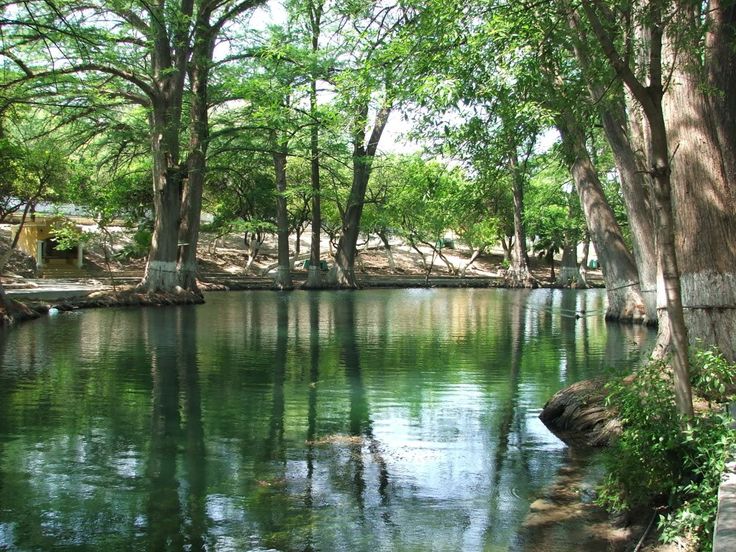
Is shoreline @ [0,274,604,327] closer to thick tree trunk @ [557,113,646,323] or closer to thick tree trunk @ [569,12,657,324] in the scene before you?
thick tree trunk @ [557,113,646,323]

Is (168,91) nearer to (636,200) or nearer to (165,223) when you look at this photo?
(165,223)

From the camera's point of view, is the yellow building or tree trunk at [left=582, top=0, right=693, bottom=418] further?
the yellow building

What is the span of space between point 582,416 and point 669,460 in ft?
12.2

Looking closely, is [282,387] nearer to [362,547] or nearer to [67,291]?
[362,547]

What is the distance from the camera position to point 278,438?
30.2ft

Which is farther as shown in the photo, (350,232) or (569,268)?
(569,268)

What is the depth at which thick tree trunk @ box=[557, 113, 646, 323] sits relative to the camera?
20.3 meters

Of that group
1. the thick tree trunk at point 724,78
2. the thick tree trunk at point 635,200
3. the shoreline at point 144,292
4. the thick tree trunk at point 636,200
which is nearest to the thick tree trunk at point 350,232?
the shoreline at point 144,292

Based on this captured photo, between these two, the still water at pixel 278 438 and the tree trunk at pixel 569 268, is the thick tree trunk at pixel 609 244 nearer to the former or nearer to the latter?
the still water at pixel 278 438

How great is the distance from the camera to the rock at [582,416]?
8.83 metres

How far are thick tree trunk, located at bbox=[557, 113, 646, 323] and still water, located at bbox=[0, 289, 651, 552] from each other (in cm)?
263

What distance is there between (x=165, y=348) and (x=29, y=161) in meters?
16.0

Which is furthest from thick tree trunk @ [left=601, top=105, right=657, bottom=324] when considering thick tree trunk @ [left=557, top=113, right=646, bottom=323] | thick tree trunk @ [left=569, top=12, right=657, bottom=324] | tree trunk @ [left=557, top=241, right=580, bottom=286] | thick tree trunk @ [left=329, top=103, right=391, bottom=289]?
tree trunk @ [left=557, top=241, right=580, bottom=286]

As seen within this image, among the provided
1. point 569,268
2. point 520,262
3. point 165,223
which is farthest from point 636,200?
point 569,268
